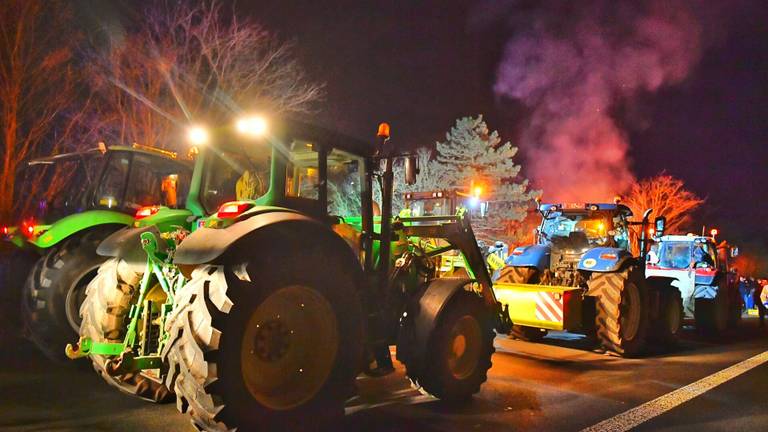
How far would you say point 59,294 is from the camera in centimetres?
723

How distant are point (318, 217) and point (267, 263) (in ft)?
3.16

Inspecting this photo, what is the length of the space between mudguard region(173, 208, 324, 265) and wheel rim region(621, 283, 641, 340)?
7007mm

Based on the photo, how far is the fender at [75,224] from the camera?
741cm

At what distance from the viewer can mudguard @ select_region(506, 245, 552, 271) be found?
33.1 feet

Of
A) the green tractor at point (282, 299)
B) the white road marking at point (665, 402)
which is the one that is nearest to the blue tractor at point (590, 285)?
the white road marking at point (665, 402)

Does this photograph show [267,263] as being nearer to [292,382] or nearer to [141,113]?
[292,382]

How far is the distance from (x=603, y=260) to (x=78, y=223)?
7810 mm

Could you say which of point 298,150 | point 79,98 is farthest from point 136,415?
point 79,98

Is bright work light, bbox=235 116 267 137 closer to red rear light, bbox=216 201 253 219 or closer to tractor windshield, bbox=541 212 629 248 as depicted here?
red rear light, bbox=216 201 253 219

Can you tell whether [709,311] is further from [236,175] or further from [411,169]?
[236,175]

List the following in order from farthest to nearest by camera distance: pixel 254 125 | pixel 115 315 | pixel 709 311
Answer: pixel 709 311
pixel 115 315
pixel 254 125

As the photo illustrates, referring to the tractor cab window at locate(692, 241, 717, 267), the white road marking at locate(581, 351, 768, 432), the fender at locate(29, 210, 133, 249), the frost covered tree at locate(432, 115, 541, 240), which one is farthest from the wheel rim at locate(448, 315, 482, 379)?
the frost covered tree at locate(432, 115, 541, 240)

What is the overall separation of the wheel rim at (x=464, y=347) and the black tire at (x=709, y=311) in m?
8.99

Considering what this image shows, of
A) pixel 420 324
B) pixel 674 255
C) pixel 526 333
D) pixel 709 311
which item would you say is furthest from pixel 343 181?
pixel 674 255
